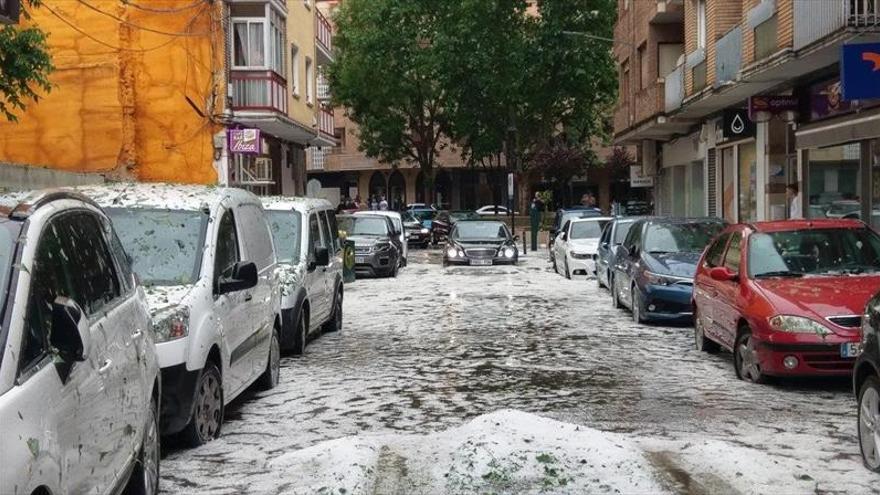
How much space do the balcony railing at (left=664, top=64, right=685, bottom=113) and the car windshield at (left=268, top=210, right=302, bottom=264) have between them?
16592 mm

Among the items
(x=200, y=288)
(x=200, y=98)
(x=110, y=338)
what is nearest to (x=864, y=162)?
(x=200, y=288)

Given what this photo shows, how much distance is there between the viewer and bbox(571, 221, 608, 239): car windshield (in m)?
25.2

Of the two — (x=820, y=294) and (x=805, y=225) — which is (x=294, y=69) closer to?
(x=805, y=225)

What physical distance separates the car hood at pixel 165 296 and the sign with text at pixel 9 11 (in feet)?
11.7

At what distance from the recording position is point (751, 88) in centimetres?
2192

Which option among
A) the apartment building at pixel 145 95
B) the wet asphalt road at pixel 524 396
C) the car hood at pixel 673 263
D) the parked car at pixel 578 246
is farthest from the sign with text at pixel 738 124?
the apartment building at pixel 145 95

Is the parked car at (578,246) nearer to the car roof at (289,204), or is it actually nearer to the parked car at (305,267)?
the parked car at (305,267)

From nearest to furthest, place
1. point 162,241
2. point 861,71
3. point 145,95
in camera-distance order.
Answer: point 162,241 < point 861,71 < point 145,95

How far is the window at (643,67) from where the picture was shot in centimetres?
3273

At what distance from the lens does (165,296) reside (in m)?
7.18

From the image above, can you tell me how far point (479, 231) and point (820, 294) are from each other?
20.7 metres

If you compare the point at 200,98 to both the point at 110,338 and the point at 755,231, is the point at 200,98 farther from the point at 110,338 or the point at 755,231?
the point at 110,338

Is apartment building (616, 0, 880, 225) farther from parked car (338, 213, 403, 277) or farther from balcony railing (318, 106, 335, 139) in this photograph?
balcony railing (318, 106, 335, 139)

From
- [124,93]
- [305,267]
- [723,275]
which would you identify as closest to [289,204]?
[305,267]
